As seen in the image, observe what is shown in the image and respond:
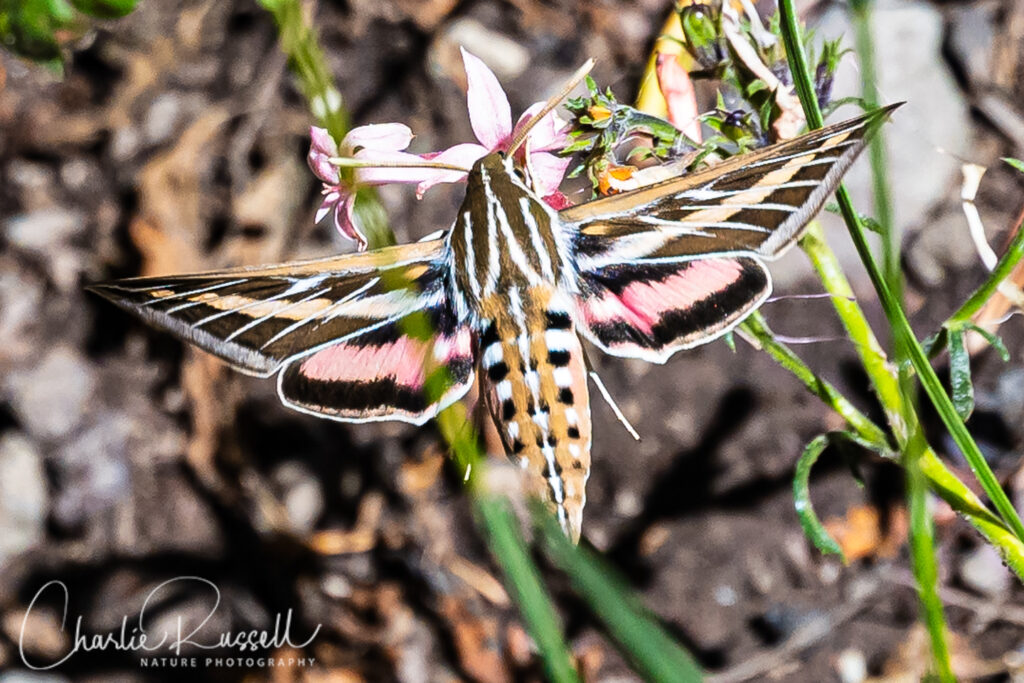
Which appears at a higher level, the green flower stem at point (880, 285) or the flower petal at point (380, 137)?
the flower petal at point (380, 137)

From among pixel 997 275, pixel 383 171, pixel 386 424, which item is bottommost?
pixel 386 424

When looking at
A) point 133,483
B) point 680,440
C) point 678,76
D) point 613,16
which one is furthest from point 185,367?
point 678,76

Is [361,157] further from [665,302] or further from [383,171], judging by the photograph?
[665,302]

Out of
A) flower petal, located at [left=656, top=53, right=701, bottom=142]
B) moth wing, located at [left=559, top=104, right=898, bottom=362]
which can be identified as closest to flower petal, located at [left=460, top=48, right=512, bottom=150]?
moth wing, located at [left=559, top=104, right=898, bottom=362]

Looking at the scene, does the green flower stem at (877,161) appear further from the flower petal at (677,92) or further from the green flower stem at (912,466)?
the flower petal at (677,92)

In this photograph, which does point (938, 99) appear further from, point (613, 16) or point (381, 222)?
point (381, 222)
